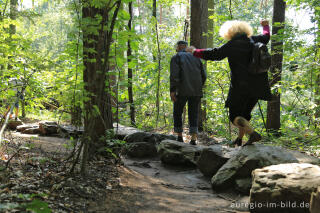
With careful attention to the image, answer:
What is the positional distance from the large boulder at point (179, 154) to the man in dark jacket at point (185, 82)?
667mm

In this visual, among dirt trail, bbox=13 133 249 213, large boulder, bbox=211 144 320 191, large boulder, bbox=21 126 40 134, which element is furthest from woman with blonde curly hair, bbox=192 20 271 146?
large boulder, bbox=21 126 40 134

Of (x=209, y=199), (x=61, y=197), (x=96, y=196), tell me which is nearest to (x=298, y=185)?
(x=209, y=199)

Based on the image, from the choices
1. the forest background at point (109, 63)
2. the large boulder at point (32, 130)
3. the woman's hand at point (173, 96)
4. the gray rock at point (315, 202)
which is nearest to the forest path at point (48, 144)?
the forest background at point (109, 63)

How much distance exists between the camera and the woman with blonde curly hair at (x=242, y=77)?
14.6 ft

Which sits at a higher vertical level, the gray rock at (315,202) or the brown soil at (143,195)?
the gray rock at (315,202)

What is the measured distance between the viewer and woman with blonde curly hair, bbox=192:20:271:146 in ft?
14.6

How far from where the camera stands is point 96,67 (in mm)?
3793

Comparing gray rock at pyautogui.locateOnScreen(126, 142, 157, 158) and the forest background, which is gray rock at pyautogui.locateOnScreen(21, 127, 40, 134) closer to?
the forest background

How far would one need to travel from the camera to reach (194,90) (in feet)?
20.4

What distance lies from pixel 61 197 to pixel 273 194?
2.46m

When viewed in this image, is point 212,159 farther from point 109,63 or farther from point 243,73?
point 109,63

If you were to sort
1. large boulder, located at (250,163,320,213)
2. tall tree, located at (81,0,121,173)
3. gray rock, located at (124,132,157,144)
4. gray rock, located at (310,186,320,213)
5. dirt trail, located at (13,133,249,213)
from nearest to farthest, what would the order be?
gray rock, located at (310,186,320,213) → large boulder, located at (250,163,320,213) → dirt trail, located at (13,133,249,213) → tall tree, located at (81,0,121,173) → gray rock, located at (124,132,157,144)

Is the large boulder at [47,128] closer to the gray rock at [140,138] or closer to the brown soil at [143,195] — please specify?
the gray rock at [140,138]

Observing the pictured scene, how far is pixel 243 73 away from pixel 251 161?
58.2 inches
